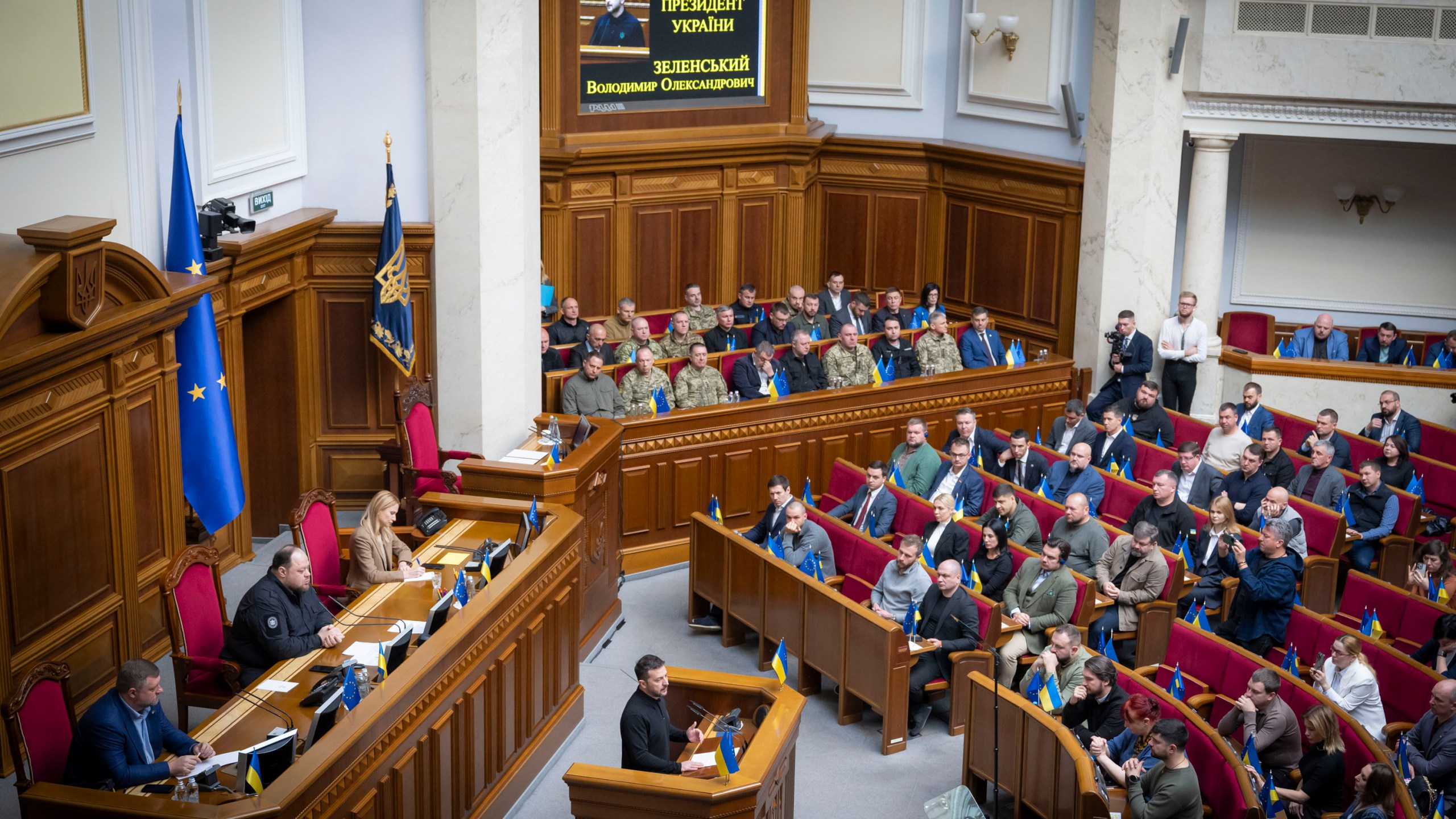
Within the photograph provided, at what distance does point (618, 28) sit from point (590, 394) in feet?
13.5

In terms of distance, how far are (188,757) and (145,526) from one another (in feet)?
9.80

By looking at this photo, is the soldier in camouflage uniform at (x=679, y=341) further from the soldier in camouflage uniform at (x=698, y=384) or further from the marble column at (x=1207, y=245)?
the marble column at (x=1207, y=245)

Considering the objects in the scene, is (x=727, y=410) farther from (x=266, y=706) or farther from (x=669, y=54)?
(x=266, y=706)

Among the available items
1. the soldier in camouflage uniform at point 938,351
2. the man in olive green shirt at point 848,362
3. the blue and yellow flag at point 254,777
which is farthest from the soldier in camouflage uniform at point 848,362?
the blue and yellow flag at point 254,777

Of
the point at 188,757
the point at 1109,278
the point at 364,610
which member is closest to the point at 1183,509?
→ the point at 1109,278

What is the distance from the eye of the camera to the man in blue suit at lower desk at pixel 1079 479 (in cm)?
969

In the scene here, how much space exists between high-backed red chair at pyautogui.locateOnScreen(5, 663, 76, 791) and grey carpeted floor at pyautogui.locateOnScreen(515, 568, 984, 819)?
224 centimetres

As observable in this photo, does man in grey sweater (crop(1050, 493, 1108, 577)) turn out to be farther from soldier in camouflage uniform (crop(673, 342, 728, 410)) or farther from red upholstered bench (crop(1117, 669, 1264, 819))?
soldier in camouflage uniform (crop(673, 342, 728, 410))

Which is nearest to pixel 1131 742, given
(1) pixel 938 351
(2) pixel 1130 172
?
(1) pixel 938 351

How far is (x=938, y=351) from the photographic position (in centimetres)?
1207

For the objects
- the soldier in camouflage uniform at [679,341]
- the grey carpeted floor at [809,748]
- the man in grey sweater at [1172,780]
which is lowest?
the grey carpeted floor at [809,748]

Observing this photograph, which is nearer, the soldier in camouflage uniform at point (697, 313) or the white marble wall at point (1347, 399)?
the white marble wall at point (1347, 399)

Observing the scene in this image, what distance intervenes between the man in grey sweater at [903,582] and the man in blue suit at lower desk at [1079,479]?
6.51 feet

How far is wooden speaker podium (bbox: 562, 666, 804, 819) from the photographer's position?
5.36m
